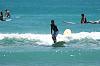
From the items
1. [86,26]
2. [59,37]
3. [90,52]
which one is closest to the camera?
[90,52]

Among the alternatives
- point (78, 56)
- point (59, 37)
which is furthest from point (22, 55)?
point (59, 37)

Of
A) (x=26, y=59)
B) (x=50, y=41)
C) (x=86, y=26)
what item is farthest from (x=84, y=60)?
(x=86, y=26)

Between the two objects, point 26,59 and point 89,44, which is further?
point 89,44

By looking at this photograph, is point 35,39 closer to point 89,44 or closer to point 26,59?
point 89,44

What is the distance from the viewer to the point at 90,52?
82.7ft

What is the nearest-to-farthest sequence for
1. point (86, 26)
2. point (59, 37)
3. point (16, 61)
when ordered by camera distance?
point (16, 61), point (59, 37), point (86, 26)

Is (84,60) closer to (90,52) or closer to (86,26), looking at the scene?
(90,52)

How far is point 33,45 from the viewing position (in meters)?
28.8

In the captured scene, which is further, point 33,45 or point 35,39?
point 35,39

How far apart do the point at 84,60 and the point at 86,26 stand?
2548 cm

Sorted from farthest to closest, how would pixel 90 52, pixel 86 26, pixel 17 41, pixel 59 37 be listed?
pixel 86 26 → pixel 59 37 → pixel 17 41 → pixel 90 52

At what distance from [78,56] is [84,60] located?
3.39 feet

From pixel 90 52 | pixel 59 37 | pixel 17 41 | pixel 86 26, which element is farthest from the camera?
pixel 86 26

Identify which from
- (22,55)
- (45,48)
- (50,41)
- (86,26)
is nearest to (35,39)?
(50,41)
